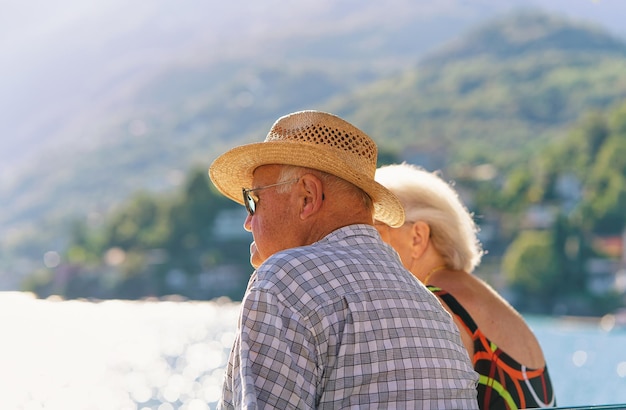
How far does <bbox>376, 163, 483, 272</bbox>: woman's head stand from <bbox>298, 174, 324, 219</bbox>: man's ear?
1.04m

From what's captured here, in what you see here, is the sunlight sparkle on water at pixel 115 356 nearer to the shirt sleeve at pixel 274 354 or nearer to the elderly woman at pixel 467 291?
the elderly woman at pixel 467 291

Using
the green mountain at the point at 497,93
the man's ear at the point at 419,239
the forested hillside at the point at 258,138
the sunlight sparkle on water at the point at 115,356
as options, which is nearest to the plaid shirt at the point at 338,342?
the man's ear at the point at 419,239

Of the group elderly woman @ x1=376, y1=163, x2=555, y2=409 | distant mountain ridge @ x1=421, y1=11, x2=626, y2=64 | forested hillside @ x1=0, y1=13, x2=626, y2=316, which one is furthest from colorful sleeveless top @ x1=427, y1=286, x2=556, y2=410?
distant mountain ridge @ x1=421, y1=11, x2=626, y2=64

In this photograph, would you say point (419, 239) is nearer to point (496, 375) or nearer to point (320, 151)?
point (496, 375)

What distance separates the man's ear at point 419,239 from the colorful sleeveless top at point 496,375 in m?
0.34

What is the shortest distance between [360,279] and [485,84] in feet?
224

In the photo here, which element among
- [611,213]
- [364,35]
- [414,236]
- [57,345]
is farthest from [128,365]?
[364,35]

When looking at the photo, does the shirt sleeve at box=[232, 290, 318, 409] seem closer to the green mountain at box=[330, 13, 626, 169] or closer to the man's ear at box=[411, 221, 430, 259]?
the man's ear at box=[411, 221, 430, 259]

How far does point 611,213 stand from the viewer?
46594mm

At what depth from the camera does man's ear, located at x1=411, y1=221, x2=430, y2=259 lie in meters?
2.60

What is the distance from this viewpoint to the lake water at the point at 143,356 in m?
12.2

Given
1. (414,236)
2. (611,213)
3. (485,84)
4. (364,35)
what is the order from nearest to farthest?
(414,236) → (611,213) → (485,84) → (364,35)

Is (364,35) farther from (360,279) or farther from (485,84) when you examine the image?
(360,279)

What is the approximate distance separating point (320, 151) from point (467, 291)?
3.12 feet
